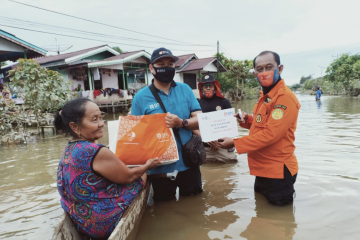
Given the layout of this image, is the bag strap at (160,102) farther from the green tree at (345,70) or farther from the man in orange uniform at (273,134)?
the green tree at (345,70)

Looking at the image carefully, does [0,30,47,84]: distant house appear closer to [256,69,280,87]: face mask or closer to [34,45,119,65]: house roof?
[34,45,119,65]: house roof

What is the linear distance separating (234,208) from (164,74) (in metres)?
1.90

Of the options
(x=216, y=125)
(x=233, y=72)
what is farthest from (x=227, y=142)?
(x=233, y=72)

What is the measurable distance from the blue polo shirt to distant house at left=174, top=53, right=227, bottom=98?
18.6 metres

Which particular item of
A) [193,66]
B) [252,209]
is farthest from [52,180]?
[193,66]

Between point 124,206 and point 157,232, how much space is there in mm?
687

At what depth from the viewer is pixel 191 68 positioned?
21906 millimetres

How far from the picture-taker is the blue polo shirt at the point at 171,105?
9.26 feet

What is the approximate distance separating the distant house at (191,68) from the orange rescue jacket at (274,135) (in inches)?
741

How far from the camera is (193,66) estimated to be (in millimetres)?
22344

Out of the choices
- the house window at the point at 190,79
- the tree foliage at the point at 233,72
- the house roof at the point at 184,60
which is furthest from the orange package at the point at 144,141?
the tree foliage at the point at 233,72

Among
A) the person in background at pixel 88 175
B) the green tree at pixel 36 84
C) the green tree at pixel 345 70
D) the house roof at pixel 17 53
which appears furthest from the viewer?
the green tree at pixel 345 70

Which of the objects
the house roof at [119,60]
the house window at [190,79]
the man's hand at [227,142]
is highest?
the house roof at [119,60]

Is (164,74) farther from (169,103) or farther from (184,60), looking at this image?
(184,60)
